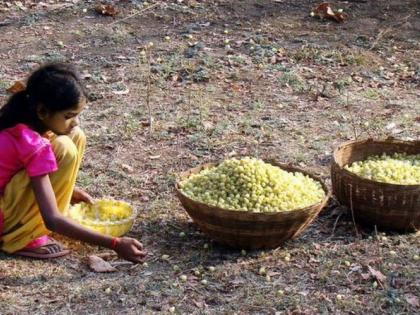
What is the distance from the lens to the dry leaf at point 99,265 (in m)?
3.85

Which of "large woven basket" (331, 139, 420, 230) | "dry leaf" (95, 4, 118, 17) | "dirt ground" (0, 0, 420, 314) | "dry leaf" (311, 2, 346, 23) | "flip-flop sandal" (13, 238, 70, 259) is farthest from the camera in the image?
"dry leaf" (311, 2, 346, 23)

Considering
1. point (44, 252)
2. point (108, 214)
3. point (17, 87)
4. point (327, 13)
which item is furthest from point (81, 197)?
point (327, 13)

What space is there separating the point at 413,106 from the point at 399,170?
240 centimetres

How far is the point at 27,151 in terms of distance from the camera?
3625mm

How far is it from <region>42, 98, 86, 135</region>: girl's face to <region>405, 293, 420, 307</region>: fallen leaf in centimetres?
174

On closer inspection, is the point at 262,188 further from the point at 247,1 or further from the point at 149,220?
the point at 247,1

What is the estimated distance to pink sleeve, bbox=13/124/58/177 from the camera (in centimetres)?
362

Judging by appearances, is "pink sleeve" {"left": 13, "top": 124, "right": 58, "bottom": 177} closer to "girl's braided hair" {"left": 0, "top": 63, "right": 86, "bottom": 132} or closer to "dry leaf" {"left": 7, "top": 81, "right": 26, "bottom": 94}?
"girl's braided hair" {"left": 0, "top": 63, "right": 86, "bottom": 132}

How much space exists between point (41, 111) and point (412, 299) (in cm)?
191

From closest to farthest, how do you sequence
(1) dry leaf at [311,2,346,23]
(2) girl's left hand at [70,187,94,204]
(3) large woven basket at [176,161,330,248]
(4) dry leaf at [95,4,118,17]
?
(3) large woven basket at [176,161,330,248] → (2) girl's left hand at [70,187,94,204] → (4) dry leaf at [95,4,118,17] → (1) dry leaf at [311,2,346,23]

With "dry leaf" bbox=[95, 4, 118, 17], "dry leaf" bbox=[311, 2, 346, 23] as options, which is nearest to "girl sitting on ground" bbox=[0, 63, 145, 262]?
"dry leaf" bbox=[95, 4, 118, 17]

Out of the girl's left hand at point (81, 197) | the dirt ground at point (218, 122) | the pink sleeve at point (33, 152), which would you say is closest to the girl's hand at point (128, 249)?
the dirt ground at point (218, 122)

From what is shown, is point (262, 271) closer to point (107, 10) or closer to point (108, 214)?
point (108, 214)

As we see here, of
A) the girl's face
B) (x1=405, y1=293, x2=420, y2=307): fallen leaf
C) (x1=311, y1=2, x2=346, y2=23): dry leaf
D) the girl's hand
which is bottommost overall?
(x1=311, y1=2, x2=346, y2=23): dry leaf
